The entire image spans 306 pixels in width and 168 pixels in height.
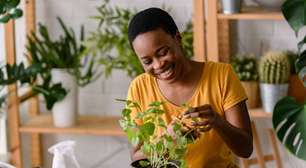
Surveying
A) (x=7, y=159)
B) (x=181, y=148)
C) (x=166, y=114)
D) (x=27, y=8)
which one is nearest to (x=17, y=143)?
(x=7, y=159)

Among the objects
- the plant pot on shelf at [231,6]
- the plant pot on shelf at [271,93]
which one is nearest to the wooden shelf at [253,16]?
the plant pot on shelf at [231,6]

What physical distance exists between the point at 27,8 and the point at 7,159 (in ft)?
2.28

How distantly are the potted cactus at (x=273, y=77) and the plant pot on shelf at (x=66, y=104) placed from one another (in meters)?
0.81

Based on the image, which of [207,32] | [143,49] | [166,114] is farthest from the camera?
[207,32]

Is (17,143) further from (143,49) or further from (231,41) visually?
(143,49)

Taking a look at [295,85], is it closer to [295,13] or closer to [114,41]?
[295,13]

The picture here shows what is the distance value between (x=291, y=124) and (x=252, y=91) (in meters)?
0.26

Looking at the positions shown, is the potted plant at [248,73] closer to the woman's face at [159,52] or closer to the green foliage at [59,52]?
the green foliage at [59,52]

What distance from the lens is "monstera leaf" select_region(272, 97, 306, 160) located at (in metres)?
2.34

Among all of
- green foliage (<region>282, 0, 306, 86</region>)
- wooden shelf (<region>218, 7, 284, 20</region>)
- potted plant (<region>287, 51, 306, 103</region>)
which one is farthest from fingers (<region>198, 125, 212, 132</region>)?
potted plant (<region>287, 51, 306, 103</region>)

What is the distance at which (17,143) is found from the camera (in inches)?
110

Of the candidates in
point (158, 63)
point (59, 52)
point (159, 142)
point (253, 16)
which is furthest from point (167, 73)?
point (59, 52)

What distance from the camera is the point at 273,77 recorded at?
2496mm

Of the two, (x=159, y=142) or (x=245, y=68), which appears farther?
(x=245, y=68)
